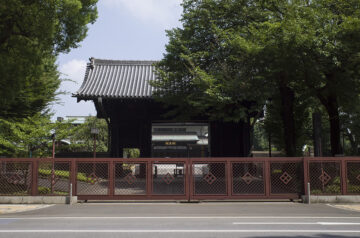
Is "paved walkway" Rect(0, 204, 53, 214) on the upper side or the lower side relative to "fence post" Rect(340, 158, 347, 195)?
lower

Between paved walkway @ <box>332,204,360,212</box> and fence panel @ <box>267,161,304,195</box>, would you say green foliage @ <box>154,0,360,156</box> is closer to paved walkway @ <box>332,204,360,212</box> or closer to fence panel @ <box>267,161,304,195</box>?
fence panel @ <box>267,161,304,195</box>

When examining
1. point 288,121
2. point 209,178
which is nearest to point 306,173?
point 209,178

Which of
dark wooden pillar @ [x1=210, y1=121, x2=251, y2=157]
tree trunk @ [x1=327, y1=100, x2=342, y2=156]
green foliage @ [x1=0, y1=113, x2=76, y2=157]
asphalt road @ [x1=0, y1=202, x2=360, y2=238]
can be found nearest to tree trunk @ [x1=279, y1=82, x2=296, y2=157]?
tree trunk @ [x1=327, y1=100, x2=342, y2=156]

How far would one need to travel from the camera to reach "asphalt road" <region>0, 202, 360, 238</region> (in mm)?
7136

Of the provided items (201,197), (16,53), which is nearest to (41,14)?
(16,53)

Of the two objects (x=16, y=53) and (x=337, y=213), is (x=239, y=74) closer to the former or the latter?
(x=337, y=213)

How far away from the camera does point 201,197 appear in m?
A: 13.1

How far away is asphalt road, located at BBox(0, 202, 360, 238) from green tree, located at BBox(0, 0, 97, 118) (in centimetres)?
567

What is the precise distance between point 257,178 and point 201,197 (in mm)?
2637

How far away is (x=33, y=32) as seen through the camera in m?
12.3

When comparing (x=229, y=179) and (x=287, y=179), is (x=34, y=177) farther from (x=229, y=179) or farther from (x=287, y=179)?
(x=287, y=179)

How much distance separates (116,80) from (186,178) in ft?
38.0

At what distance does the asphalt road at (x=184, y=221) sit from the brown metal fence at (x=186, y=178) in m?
0.65

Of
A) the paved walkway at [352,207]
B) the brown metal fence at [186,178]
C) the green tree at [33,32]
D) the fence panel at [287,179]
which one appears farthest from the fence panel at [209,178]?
the green tree at [33,32]
